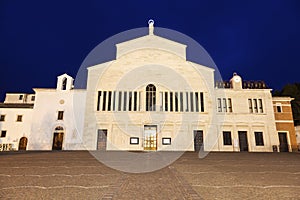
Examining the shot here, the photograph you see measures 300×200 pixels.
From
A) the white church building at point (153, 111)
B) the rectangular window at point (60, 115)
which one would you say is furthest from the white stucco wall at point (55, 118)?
the rectangular window at point (60, 115)

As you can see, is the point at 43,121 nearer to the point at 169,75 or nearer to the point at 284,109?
the point at 169,75

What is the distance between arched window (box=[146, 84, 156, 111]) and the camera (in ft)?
87.7

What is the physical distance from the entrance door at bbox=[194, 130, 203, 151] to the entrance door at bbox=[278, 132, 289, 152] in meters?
10.7

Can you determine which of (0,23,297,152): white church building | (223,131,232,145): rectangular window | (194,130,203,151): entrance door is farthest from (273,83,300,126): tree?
(194,130,203,151): entrance door

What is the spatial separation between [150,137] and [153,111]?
3113 mm

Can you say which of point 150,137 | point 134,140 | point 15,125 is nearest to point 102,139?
point 134,140

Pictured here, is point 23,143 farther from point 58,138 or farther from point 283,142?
point 283,142

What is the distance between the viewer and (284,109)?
29.5 metres

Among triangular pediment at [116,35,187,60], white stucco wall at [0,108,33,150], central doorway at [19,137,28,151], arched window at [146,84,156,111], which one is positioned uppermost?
triangular pediment at [116,35,187,60]

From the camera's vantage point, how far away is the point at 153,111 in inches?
1040

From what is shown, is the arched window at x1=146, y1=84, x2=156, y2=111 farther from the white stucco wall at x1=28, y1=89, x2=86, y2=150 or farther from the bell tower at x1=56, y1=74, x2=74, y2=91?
the bell tower at x1=56, y1=74, x2=74, y2=91

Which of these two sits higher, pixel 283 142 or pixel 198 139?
pixel 198 139

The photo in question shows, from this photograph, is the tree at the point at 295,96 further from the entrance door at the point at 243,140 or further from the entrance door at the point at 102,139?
the entrance door at the point at 102,139

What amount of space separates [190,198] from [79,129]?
24511 millimetres
